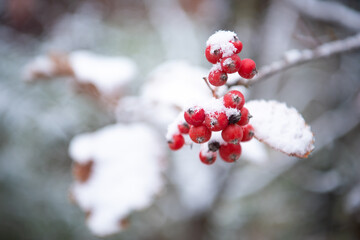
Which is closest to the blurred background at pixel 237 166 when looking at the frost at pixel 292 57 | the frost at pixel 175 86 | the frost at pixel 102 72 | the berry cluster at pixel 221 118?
the frost at pixel 102 72

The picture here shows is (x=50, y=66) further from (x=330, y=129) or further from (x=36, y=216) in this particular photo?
(x=330, y=129)

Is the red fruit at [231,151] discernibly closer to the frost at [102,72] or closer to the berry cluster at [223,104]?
the berry cluster at [223,104]

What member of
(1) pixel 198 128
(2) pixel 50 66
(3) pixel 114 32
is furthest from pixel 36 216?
(3) pixel 114 32

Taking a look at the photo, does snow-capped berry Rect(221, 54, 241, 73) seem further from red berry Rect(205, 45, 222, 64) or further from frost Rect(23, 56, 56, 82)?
frost Rect(23, 56, 56, 82)

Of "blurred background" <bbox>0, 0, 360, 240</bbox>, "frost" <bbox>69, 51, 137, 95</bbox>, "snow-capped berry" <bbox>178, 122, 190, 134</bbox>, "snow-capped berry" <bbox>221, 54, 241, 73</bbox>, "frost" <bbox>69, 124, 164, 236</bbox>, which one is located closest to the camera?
"snow-capped berry" <bbox>221, 54, 241, 73</bbox>

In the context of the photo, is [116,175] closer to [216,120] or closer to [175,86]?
[175,86]

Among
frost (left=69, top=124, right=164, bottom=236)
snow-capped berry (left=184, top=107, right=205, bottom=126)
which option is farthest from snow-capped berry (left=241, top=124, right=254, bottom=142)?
frost (left=69, top=124, right=164, bottom=236)

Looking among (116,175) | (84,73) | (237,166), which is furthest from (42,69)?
(237,166)
